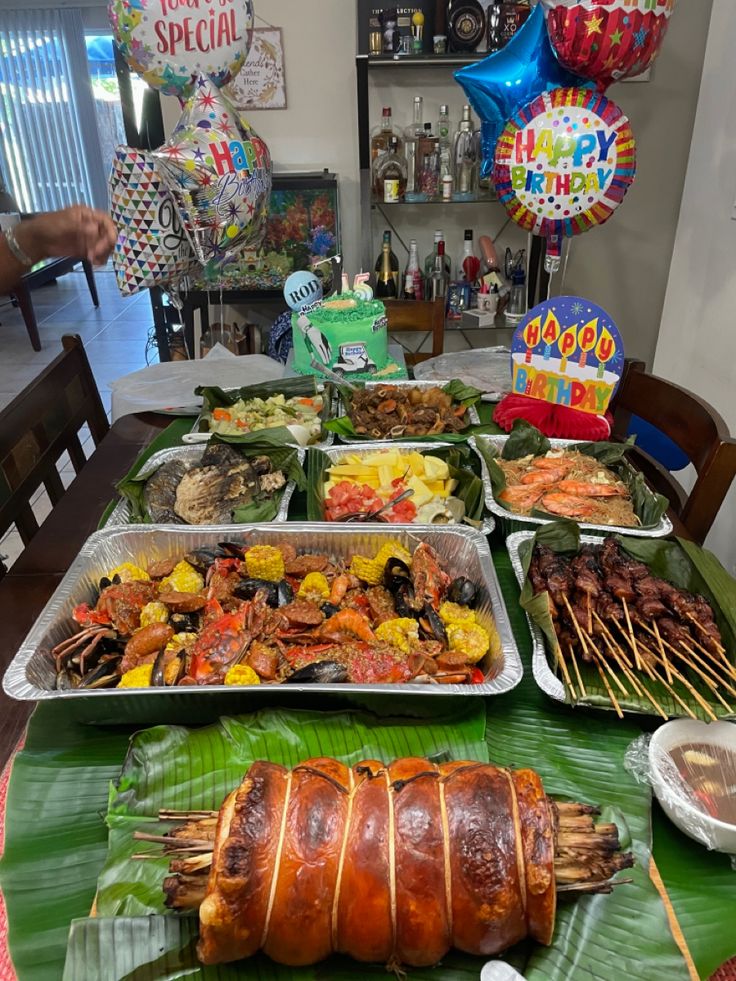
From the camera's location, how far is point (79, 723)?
1371mm

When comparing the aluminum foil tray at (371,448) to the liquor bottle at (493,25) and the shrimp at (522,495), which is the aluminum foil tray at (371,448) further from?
the liquor bottle at (493,25)

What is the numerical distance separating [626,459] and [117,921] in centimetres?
197

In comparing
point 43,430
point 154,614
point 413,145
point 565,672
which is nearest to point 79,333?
point 413,145

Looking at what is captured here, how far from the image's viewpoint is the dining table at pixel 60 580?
3.34 ft

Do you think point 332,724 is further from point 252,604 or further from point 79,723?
point 79,723

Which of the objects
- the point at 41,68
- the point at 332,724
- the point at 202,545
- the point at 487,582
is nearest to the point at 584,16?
the point at 487,582

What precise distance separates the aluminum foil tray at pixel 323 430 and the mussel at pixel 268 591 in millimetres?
768

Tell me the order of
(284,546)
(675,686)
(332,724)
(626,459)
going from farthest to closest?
(626,459) → (284,546) → (675,686) → (332,724)

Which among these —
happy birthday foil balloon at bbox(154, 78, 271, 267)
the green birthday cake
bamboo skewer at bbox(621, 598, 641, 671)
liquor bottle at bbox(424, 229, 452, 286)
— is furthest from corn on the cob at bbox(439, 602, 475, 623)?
liquor bottle at bbox(424, 229, 452, 286)

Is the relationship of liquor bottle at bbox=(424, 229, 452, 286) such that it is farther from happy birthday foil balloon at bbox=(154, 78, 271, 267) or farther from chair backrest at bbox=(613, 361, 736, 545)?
chair backrest at bbox=(613, 361, 736, 545)

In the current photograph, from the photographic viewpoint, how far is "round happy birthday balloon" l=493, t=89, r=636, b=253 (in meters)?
2.48

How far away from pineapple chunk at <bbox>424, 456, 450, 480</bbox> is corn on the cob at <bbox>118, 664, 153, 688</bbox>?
1.13 m

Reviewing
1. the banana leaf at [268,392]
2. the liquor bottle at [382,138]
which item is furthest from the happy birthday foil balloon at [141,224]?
the liquor bottle at [382,138]

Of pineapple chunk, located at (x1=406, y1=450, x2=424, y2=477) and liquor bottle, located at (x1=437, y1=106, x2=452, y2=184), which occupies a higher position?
liquor bottle, located at (x1=437, y1=106, x2=452, y2=184)
